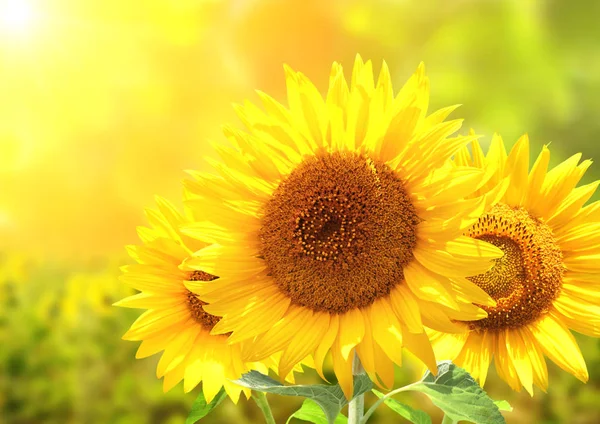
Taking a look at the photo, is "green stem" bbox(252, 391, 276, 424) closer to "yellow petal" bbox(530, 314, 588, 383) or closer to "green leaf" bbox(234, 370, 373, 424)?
"green leaf" bbox(234, 370, 373, 424)

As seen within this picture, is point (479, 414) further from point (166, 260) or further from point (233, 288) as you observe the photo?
point (166, 260)

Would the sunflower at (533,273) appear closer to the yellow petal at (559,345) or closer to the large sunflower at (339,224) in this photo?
the yellow petal at (559,345)

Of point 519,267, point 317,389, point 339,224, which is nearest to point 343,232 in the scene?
point 339,224

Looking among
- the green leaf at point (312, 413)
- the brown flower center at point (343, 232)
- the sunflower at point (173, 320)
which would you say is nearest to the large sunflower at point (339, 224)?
the brown flower center at point (343, 232)

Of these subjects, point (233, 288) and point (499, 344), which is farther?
point (499, 344)

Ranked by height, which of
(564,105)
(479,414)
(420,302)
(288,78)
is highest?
(564,105)

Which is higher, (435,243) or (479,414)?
(435,243)

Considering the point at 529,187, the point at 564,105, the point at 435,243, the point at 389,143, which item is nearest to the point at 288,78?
the point at 389,143
